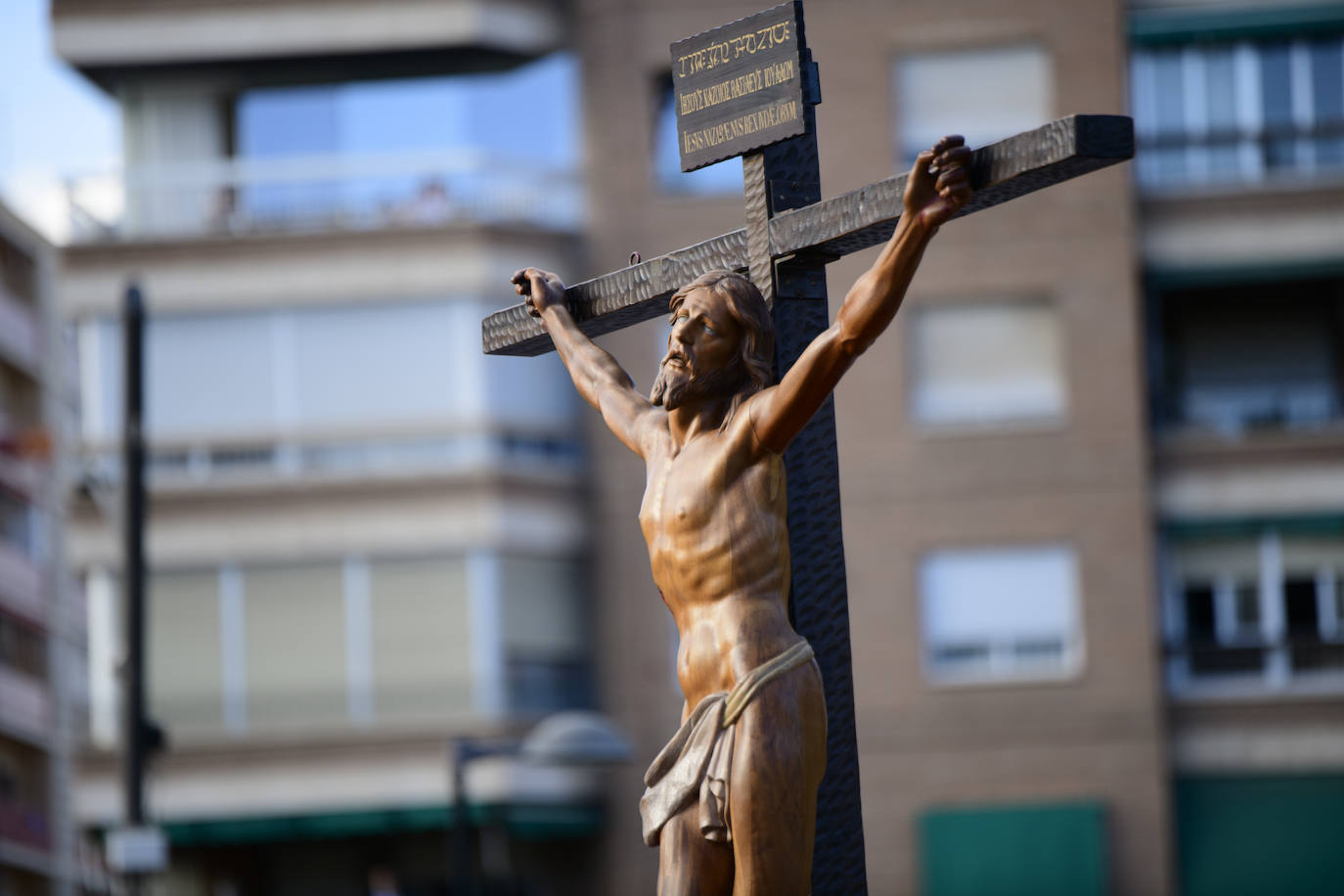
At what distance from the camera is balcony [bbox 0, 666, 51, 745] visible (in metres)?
46.8

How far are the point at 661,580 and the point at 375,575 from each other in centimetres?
2353

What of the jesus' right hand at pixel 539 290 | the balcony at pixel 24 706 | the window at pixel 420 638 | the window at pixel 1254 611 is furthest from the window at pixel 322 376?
the jesus' right hand at pixel 539 290

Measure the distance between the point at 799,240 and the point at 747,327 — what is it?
11.8 inches

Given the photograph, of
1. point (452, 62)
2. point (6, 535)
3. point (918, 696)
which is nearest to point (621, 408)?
point (918, 696)

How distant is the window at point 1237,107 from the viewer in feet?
101

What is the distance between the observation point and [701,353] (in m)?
6.07

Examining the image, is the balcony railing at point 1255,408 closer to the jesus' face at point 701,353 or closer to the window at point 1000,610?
the window at point 1000,610

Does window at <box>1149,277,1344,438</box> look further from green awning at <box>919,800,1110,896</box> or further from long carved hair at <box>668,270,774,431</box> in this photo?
long carved hair at <box>668,270,774,431</box>

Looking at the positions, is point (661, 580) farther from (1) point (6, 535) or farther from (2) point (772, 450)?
(1) point (6, 535)

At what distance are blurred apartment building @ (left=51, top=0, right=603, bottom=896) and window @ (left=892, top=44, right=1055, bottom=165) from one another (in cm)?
440

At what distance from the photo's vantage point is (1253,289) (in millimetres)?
31781

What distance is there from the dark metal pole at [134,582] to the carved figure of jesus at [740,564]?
563 inches

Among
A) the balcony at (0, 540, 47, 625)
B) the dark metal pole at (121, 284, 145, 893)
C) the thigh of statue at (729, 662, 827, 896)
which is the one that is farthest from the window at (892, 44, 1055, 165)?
the balcony at (0, 540, 47, 625)

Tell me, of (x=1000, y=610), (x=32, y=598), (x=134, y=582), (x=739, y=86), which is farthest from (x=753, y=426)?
(x=32, y=598)
